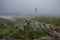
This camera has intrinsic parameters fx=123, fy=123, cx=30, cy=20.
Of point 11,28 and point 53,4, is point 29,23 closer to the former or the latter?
point 11,28

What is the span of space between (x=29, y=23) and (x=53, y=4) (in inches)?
29.5

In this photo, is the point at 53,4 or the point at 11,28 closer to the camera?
the point at 11,28

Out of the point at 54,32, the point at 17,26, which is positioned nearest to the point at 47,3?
the point at 54,32

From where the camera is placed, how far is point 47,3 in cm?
293

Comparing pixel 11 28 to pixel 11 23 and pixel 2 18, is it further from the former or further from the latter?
pixel 2 18

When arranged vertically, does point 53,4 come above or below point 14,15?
above

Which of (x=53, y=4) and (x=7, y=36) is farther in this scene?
(x=53, y=4)

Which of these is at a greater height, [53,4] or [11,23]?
[53,4]

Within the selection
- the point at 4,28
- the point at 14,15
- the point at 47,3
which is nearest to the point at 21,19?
the point at 14,15

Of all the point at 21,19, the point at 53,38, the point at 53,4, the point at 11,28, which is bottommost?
the point at 53,38

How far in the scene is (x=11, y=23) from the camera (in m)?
2.76

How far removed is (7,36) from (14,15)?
19.8 inches

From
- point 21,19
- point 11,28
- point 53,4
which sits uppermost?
point 53,4

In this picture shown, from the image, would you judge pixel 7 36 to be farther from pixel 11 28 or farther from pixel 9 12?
pixel 9 12
